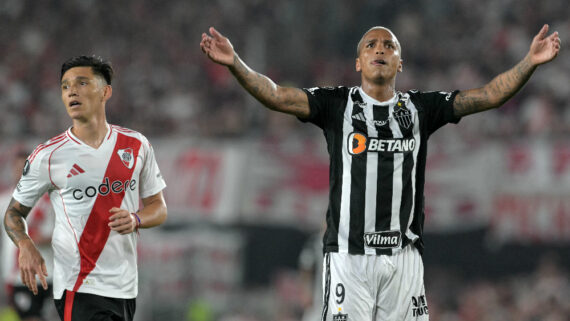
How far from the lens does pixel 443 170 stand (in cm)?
1145

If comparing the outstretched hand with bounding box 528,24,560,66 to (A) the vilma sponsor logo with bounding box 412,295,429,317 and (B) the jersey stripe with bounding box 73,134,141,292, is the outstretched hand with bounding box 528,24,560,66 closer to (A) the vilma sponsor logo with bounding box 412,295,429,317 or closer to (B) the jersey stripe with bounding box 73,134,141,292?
(A) the vilma sponsor logo with bounding box 412,295,429,317

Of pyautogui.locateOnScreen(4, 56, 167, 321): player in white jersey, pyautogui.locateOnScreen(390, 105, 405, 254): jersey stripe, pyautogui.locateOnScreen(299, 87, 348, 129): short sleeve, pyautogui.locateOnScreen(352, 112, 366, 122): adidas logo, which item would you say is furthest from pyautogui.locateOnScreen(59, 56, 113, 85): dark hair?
pyautogui.locateOnScreen(390, 105, 405, 254): jersey stripe

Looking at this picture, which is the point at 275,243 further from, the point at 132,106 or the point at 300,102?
the point at 300,102

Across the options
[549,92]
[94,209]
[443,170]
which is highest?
[549,92]

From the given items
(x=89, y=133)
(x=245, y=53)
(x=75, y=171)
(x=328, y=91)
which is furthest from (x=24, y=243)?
(x=245, y=53)

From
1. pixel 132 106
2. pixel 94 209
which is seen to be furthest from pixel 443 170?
pixel 94 209

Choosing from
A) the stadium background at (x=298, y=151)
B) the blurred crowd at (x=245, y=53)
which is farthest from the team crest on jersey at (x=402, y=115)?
the blurred crowd at (x=245, y=53)

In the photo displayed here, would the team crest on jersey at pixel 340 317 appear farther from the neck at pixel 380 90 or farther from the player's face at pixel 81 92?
the player's face at pixel 81 92

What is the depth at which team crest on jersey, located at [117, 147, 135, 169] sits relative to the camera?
5.21 m

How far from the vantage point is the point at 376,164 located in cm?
497

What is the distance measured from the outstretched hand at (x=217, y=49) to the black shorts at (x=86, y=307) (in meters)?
1.71

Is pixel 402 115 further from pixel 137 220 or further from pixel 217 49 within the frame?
pixel 137 220

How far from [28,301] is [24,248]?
2.47m

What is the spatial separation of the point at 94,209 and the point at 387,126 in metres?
1.97
